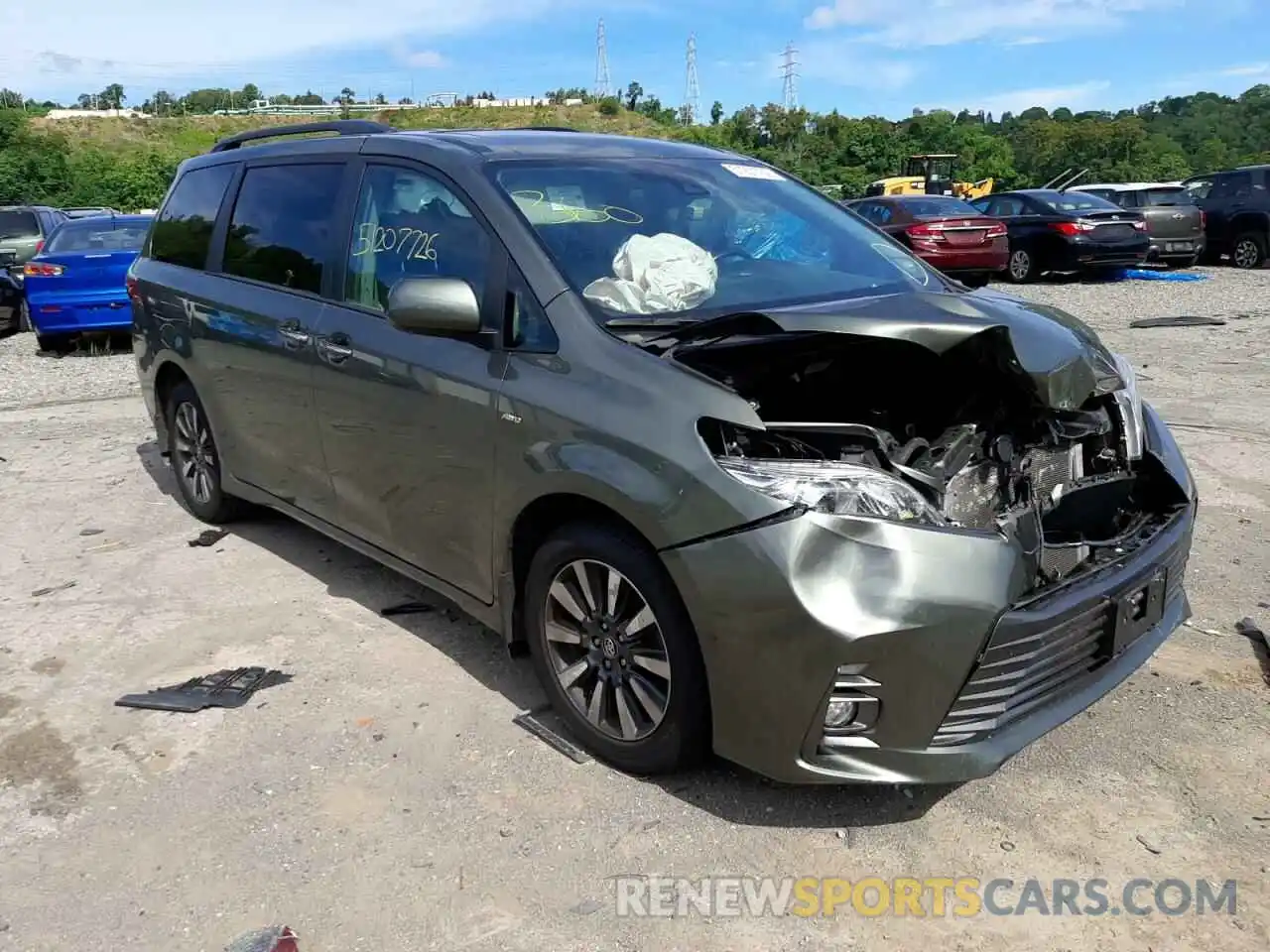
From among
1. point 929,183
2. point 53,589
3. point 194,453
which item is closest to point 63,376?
point 194,453

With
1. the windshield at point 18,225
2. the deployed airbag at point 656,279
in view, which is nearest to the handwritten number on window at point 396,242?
the deployed airbag at point 656,279

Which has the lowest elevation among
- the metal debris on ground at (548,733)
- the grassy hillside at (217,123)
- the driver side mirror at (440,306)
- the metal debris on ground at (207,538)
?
the metal debris on ground at (548,733)

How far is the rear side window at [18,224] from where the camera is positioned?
51.4 feet

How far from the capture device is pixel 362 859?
2.93 metres

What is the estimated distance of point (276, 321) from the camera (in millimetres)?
4523

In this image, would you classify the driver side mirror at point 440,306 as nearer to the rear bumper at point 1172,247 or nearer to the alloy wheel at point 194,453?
the alloy wheel at point 194,453

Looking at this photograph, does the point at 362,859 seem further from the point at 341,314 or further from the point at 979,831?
the point at 341,314

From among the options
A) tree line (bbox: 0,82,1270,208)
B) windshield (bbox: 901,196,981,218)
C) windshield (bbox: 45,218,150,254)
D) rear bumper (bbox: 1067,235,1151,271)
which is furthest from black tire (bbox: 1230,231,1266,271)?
tree line (bbox: 0,82,1270,208)

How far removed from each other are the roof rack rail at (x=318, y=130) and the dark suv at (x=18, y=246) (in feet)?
34.5

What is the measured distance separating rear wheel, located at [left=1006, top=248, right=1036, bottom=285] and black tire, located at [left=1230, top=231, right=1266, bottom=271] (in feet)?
13.7

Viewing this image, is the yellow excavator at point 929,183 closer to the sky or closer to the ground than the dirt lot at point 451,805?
closer to the sky

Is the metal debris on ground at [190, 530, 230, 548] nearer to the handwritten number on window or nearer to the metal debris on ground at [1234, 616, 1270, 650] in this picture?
the handwritten number on window

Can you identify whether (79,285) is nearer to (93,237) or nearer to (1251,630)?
(93,237)

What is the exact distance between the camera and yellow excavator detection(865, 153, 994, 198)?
3127 cm
